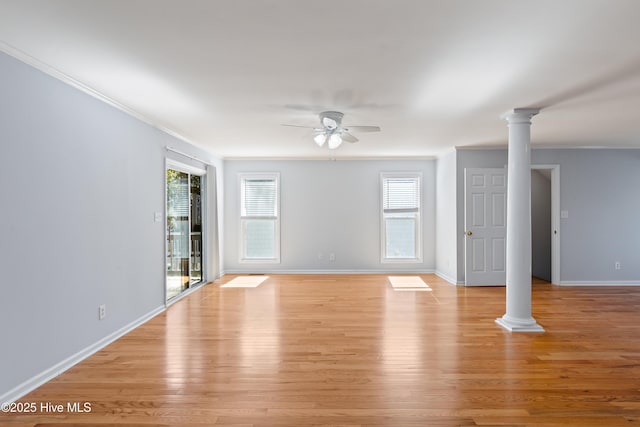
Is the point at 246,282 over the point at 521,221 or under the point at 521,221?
under

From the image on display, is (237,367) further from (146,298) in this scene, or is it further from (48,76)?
(48,76)

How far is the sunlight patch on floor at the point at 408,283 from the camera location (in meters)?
6.20

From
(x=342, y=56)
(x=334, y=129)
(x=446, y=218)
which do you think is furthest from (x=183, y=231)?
(x=446, y=218)

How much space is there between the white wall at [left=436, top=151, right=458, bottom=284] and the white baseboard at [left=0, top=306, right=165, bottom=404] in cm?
528

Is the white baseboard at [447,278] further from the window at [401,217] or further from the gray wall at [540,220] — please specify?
the gray wall at [540,220]

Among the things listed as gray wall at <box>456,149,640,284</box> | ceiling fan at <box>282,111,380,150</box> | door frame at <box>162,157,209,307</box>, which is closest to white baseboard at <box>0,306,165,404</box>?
door frame at <box>162,157,209,307</box>

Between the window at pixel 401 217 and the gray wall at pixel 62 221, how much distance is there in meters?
4.91

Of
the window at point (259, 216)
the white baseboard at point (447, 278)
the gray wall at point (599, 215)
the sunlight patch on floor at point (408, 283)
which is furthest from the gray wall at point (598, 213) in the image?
the window at point (259, 216)

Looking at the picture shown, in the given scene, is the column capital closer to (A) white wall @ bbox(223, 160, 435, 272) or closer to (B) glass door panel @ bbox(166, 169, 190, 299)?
(A) white wall @ bbox(223, 160, 435, 272)

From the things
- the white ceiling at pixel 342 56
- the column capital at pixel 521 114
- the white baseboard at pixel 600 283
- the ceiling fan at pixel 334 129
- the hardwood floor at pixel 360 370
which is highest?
the white ceiling at pixel 342 56

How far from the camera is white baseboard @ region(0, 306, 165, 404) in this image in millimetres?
2506

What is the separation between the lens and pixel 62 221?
118 inches

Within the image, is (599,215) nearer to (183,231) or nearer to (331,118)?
(331,118)

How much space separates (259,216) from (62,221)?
15.9ft
